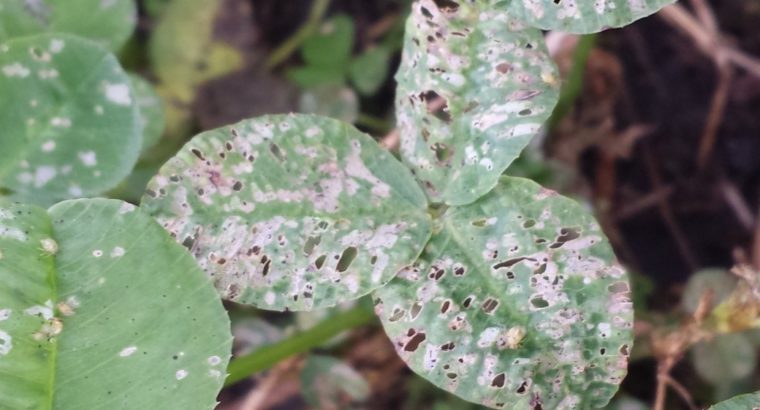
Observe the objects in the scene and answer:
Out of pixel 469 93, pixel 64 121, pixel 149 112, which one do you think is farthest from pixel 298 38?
pixel 469 93

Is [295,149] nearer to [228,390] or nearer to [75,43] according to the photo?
[75,43]

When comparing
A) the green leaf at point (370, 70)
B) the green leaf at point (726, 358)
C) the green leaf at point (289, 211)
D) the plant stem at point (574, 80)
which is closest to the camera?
the green leaf at point (289, 211)

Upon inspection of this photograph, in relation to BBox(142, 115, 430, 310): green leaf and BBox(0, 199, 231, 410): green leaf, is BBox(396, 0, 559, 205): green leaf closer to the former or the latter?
BBox(142, 115, 430, 310): green leaf

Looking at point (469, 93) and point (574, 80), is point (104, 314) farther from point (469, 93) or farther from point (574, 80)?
point (574, 80)

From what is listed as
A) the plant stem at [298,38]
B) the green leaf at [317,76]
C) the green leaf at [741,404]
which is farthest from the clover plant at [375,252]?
the plant stem at [298,38]

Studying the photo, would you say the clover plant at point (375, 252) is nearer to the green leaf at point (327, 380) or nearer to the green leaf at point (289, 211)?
the green leaf at point (289, 211)

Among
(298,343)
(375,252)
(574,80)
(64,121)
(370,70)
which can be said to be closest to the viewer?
(375,252)
